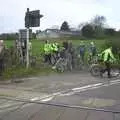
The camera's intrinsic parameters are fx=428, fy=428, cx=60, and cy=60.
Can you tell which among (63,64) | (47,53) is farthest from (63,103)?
(47,53)

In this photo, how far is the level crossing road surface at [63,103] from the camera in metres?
10.7

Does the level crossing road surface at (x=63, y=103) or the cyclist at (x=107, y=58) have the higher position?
the cyclist at (x=107, y=58)

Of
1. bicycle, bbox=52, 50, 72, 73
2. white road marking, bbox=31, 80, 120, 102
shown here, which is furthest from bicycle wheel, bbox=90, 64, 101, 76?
white road marking, bbox=31, 80, 120, 102

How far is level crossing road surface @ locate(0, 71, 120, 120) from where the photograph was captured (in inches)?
420

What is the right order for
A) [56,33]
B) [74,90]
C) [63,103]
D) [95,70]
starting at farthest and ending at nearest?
[56,33] < [95,70] < [74,90] < [63,103]

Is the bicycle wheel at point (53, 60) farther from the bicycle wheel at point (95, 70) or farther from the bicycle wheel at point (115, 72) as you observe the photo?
the bicycle wheel at point (95, 70)

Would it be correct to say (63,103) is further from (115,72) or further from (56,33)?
(56,33)

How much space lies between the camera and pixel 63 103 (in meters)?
12.4

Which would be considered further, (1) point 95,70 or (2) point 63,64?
(2) point 63,64

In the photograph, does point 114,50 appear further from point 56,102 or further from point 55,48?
point 56,102

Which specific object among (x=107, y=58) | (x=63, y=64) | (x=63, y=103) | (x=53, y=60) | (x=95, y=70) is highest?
(x=107, y=58)

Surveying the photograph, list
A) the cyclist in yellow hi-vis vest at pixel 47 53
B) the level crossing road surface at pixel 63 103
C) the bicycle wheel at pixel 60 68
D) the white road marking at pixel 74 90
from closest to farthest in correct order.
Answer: the level crossing road surface at pixel 63 103, the white road marking at pixel 74 90, the bicycle wheel at pixel 60 68, the cyclist in yellow hi-vis vest at pixel 47 53

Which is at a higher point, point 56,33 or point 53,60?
point 56,33

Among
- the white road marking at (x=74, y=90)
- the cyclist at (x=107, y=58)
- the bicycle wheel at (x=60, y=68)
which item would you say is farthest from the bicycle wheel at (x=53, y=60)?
the white road marking at (x=74, y=90)
